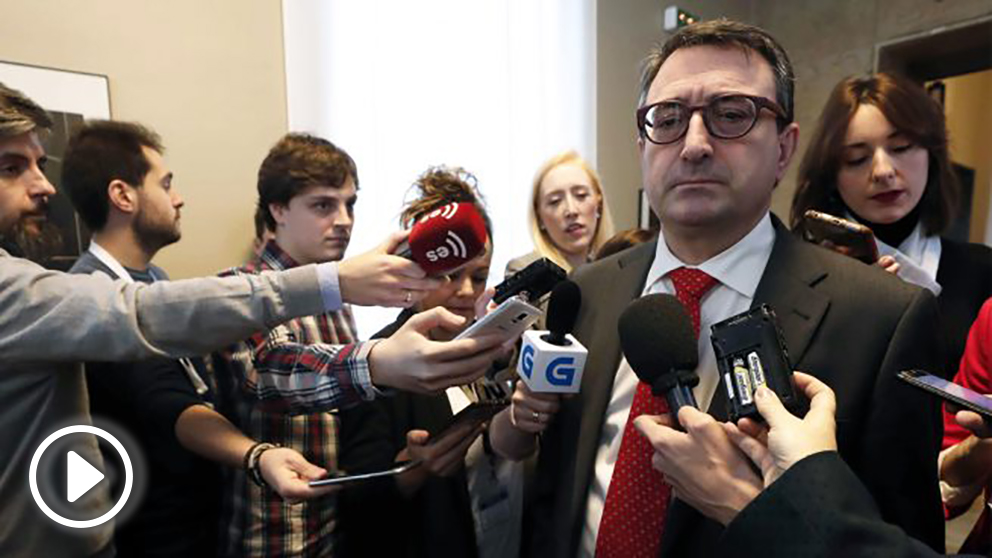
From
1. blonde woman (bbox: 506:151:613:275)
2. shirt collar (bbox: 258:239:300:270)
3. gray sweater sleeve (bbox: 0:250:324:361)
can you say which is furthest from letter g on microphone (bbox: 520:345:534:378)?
blonde woman (bbox: 506:151:613:275)

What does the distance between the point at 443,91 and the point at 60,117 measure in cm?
169

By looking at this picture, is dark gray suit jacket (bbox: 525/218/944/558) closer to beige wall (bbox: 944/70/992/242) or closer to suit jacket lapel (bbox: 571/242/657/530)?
suit jacket lapel (bbox: 571/242/657/530)

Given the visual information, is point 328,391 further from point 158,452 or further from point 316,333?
point 158,452

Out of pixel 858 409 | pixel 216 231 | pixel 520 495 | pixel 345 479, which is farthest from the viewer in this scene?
pixel 216 231

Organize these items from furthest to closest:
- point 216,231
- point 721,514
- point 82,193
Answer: point 216,231, point 82,193, point 721,514

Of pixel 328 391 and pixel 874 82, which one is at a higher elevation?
pixel 874 82

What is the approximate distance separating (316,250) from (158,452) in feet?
2.20

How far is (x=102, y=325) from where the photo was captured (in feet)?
3.25

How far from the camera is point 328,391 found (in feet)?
3.89

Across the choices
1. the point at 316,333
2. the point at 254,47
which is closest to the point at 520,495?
the point at 316,333

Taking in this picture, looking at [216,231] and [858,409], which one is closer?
[858,409]

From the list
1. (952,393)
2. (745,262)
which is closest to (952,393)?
(952,393)

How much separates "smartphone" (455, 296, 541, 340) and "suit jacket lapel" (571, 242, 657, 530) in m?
0.19

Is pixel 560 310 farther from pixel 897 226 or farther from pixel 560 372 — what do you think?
pixel 897 226
